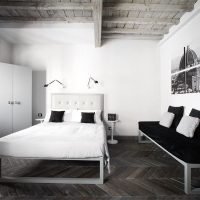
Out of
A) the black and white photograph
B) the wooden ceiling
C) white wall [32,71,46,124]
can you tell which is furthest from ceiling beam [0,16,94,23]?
the black and white photograph

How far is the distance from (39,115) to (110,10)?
3.27 m

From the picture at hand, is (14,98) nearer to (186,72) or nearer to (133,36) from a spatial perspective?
(133,36)

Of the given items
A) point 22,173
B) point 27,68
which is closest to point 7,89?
point 27,68

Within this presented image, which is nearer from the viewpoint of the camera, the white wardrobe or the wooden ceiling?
the wooden ceiling

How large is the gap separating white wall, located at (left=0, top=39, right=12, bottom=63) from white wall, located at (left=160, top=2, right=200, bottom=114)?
13.8ft

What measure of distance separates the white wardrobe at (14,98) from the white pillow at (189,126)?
3.71 meters

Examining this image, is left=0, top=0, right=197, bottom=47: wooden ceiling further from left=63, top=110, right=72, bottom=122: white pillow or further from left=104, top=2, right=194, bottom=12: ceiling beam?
left=63, top=110, right=72, bottom=122: white pillow

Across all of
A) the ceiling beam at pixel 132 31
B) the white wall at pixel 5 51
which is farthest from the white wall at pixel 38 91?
the ceiling beam at pixel 132 31

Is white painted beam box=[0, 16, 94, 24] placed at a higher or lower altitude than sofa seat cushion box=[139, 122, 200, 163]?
higher

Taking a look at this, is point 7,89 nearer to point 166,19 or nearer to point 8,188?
point 8,188

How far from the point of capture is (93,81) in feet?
15.4

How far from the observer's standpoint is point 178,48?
12.2 ft

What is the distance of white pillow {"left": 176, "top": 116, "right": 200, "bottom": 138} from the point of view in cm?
266

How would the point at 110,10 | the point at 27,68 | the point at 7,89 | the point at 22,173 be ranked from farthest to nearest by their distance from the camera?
1. the point at 27,68
2. the point at 7,89
3. the point at 110,10
4. the point at 22,173
